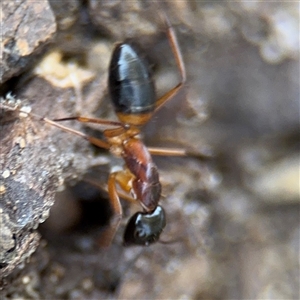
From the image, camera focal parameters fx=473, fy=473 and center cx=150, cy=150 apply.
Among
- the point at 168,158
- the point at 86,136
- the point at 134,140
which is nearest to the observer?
the point at 86,136

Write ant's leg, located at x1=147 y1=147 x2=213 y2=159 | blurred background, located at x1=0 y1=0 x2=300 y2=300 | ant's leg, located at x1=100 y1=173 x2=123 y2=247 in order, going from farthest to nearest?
ant's leg, located at x1=147 y1=147 x2=213 y2=159, ant's leg, located at x1=100 y1=173 x2=123 y2=247, blurred background, located at x1=0 y1=0 x2=300 y2=300

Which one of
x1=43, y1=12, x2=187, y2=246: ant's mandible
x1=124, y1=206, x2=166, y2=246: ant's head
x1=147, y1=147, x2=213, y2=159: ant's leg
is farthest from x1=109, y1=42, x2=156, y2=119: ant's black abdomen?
x1=124, y1=206, x2=166, y2=246: ant's head

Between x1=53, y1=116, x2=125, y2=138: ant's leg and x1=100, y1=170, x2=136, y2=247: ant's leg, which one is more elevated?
x1=53, y1=116, x2=125, y2=138: ant's leg

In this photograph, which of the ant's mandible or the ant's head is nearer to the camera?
the ant's mandible

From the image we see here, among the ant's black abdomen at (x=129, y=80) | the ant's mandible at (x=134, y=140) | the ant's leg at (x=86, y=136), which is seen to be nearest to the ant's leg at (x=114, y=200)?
the ant's mandible at (x=134, y=140)

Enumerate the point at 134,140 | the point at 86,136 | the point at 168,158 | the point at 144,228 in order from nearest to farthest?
the point at 86,136
the point at 144,228
the point at 134,140
the point at 168,158

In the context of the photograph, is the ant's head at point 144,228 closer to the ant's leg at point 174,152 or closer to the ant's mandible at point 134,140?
the ant's mandible at point 134,140

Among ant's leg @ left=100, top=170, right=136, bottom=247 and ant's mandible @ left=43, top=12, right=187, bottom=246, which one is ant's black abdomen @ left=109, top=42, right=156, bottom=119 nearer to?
ant's mandible @ left=43, top=12, right=187, bottom=246

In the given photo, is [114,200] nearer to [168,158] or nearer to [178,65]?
[168,158]

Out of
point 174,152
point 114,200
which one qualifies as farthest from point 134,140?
point 114,200
